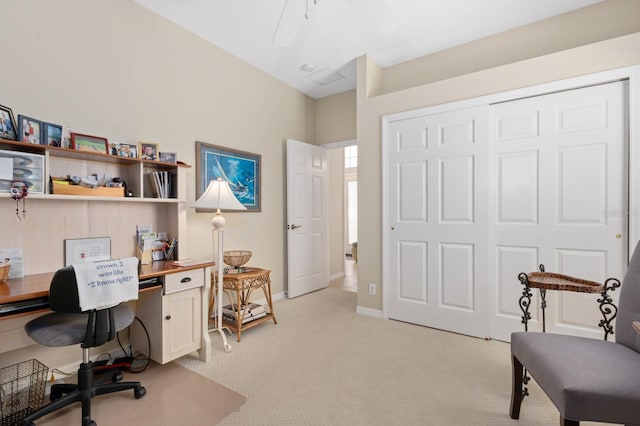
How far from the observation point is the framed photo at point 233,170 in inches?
117

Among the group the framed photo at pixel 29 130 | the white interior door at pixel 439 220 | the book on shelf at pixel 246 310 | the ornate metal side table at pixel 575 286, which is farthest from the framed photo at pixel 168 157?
the ornate metal side table at pixel 575 286

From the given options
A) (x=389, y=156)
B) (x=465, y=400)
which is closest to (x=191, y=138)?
(x=389, y=156)

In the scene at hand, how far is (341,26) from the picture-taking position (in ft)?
9.04

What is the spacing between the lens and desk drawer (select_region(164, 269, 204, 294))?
2.04 meters

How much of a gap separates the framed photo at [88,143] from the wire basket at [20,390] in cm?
135

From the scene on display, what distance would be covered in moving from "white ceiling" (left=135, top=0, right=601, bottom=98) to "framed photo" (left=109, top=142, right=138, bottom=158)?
4.15ft

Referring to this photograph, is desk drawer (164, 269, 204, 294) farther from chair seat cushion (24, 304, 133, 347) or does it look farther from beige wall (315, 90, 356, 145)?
beige wall (315, 90, 356, 145)

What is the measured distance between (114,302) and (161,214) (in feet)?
3.63

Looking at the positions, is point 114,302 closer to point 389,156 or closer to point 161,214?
point 161,214

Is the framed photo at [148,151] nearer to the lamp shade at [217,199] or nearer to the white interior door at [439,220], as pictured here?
A: the lamp shade at [217,199]

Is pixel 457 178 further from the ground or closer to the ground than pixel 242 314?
further from the ground

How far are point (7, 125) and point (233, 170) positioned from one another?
5.90 ft

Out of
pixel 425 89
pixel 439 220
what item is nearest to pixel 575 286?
pixel 439 220

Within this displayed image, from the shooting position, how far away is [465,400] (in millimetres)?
1791
